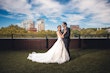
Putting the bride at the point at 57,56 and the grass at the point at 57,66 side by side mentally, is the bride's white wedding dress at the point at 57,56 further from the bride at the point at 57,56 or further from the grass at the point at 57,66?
the grass at the point at 57,66

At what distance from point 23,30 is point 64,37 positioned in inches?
306

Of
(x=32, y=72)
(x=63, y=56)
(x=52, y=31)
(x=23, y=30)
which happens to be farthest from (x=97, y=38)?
(x=32, y=72)

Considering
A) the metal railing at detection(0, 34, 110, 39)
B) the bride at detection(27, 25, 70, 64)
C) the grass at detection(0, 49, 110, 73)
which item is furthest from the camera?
the metal railing at detection(0, 34, 110, 39)

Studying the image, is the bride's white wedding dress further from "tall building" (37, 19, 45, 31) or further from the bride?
"tall building" (37, 19, 45, 31)

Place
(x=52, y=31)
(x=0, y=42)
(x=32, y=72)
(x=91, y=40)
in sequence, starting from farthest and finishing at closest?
(x=52, y=31)
(x=91, y=40)
(x=0, y=42)
(x=32, y=72)

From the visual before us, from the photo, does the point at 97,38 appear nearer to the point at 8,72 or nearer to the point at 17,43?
the point at 17,43

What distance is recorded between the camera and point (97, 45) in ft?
43.9

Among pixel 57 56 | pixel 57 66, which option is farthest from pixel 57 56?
pixel 57 66

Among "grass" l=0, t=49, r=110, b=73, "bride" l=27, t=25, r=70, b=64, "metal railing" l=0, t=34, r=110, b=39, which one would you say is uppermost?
"metal railing" l=0, t=34, r=110, b=39

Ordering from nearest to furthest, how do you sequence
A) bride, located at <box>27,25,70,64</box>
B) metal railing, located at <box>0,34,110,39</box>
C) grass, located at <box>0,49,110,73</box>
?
grass, located at <box>0,49,110,73</box>
bride, located at <box>27,25,70,64</box>
metal railing, located at <box>0,34,110,39</box>

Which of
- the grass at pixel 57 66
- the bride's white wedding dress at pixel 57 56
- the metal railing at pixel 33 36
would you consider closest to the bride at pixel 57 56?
the bride's white wedding dress at pixel 57 56

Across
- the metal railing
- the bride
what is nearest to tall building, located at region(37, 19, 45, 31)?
the metal railing

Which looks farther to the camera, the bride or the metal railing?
the metal railing

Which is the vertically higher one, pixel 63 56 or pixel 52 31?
pixel 52 31
